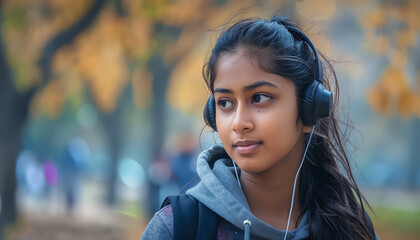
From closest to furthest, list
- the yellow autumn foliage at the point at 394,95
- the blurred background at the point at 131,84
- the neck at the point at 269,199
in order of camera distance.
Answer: the neck at the point at 269,199, the blurred background at the point at 131,84, the yellow autumn foliage at the point at 394,95

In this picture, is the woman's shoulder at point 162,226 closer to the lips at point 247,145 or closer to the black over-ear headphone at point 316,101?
the lips at point 247,145

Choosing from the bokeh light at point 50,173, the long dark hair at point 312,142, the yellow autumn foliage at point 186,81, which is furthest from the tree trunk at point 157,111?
the long dark hair at point 312,142

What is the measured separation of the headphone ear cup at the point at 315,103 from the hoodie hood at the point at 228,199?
0.32 m

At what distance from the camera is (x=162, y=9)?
7.63 meters

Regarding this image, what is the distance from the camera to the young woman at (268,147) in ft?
4.84

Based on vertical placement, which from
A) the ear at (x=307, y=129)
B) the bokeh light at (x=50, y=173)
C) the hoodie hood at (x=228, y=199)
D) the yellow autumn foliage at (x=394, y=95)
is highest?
the yellow autumn foliage at (x=394, y=95)

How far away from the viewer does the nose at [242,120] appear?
57.6 inches

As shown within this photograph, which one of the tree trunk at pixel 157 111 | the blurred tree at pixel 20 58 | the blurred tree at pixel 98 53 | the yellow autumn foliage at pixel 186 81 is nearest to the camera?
the blurred tree at pixel 20 58

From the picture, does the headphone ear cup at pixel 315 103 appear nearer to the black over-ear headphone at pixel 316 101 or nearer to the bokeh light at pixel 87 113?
the black over-ear headphone at pixel 316 101

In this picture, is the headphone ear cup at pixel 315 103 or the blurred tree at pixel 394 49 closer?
the headphone ear cup at pixel 315 103

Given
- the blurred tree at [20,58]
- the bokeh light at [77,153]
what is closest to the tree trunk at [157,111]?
the blurred tree at [20,58]

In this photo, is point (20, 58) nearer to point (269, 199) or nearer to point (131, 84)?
point (131, 84)

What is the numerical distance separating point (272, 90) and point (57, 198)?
9392mm

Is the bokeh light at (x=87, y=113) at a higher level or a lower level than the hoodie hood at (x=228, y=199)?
higher
